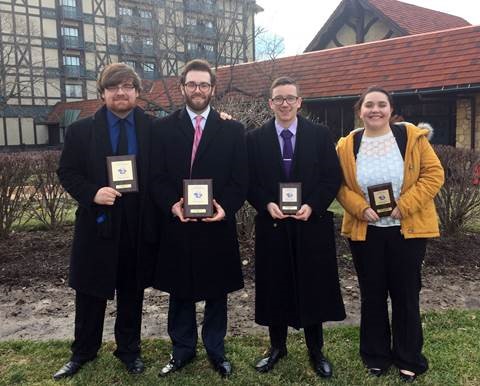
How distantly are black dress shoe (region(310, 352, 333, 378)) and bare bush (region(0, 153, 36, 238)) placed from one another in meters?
5.15

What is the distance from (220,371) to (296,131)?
179 cm

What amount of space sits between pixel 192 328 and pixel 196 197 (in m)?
1.03

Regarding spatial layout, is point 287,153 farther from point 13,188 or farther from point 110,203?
point 13,188

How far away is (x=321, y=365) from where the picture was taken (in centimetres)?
354

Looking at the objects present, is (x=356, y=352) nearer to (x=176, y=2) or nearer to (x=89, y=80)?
(x=176, y=2)

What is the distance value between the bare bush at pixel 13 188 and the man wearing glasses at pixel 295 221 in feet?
15.3

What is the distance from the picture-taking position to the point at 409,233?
3316 millimetres

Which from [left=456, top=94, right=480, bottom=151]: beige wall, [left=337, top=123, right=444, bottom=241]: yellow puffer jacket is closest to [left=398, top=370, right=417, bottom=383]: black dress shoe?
[left=337, top=123, right=444, bottom=241]: yellow puffer jacket

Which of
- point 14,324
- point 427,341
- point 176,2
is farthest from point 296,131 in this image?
point 176,2

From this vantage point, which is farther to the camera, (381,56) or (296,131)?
(381,56)

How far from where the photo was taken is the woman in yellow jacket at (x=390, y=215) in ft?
10.9

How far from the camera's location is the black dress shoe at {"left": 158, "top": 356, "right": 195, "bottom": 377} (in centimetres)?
353

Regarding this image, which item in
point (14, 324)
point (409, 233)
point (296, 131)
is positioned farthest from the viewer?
point (14, 324)

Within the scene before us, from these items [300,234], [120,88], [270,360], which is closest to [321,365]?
[270,360]
